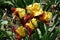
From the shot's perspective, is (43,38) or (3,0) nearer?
(43,38)

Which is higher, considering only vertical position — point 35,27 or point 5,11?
point 35,27

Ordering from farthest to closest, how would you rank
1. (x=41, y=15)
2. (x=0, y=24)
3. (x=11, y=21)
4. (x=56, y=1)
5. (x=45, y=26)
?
1. (x=56, y=1)
2. (x=11, y=21)
3. (x=0, y=24)
4. (x=45, y=26)
5. (x=41, y=15)

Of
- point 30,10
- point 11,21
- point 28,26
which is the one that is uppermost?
point 30,10

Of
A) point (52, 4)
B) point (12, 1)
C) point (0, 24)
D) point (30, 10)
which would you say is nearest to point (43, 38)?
point (30, 10)

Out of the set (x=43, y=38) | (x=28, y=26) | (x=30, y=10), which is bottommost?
(x=43, y=38)

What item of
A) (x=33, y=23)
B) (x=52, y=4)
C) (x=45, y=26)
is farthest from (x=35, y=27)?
(x=52, y=4)

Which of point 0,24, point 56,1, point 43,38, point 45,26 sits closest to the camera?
point 43,38

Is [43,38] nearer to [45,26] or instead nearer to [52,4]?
[45,26]

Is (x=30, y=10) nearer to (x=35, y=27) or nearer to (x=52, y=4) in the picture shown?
(x=35, y=27)

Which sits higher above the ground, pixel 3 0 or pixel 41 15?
pixel 41 15
